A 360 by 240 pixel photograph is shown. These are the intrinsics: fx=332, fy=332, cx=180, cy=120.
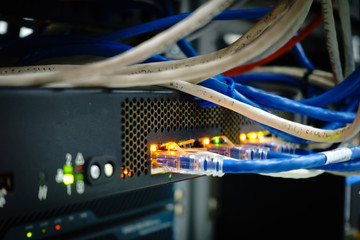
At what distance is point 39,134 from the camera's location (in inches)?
11.9

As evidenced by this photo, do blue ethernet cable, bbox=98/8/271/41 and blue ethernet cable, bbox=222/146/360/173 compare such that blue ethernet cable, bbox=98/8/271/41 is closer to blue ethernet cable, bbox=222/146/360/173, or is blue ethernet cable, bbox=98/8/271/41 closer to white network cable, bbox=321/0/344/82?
white network cable, bbox=321/0/344/82


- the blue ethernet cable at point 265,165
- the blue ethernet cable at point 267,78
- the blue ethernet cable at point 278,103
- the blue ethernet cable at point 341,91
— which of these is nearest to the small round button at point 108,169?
the blue ethernet cable at point 265,165

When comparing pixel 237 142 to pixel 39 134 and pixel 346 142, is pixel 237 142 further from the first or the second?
pixel 39 134

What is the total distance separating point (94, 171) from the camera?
34 cm

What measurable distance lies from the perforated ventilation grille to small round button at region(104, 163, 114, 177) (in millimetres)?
18

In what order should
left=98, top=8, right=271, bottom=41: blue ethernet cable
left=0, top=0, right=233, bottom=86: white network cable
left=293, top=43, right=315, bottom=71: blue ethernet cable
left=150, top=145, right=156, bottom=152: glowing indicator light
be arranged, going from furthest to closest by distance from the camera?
left=293, top=43, right=315, bottom=71: blue ethernet cable < left=98, top=8, right=271, bottom=41: blue ethernet cable < left=150, top=145, right=156, bottom=152: glowing indicator light < left=0, top=0, right=233, bottom=86: white network cable

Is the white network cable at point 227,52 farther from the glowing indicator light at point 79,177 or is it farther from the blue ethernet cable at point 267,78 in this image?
the blue ethernet cable at point 267,78

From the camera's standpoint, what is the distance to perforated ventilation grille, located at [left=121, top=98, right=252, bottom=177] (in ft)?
1.25

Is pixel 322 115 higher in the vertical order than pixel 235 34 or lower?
lower

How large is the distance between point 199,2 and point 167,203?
486 millimetres

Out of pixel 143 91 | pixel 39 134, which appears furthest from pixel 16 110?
pixel 143 91

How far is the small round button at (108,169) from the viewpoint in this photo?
1.16 feet

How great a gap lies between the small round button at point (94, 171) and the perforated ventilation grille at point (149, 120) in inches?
1.5

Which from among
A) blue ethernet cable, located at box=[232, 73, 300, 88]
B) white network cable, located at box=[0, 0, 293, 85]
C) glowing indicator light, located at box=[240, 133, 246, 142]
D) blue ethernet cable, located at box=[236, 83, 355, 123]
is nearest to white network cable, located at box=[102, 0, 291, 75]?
white network cable, located at box=[0, 0, 293, 85]
